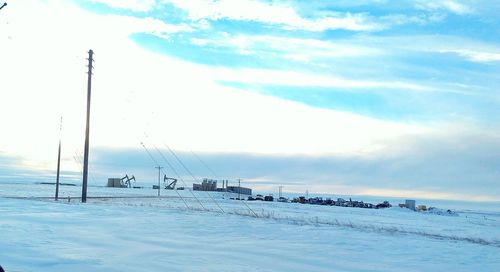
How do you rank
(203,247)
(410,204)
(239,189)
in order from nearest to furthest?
1. (203,247)
2. (410,204)
3. (239,189)

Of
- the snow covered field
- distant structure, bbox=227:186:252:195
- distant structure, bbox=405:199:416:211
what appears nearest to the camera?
the snow covered field

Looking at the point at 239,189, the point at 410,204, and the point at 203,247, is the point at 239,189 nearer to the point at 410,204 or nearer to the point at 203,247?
the point at 410,204

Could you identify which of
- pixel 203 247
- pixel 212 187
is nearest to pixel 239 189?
pixel 212 187

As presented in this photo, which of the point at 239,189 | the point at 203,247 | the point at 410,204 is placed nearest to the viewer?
the point at 203,247

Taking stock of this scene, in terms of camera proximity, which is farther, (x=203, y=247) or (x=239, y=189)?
(x=239, y=189)

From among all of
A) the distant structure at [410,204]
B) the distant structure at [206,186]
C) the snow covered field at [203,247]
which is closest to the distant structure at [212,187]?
the distant structure at [206,186]

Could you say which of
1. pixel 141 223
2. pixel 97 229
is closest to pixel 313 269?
pixel 97 229

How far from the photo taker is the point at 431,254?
17.3m

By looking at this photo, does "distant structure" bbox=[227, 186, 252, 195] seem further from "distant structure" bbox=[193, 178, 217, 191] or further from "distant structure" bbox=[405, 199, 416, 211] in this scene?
"distant structure" bbox=[405, 199, 416, 211]

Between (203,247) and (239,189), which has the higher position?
(239,189)

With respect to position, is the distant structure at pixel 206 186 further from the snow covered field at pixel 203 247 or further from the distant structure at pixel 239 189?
the snow covered field at pixel 203 247

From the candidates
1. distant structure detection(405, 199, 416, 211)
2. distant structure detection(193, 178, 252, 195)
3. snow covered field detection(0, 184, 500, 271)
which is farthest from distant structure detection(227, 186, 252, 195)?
snow covered field detection(0, 184, 500, 271)

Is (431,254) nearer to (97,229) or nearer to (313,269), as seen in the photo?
(313,269)

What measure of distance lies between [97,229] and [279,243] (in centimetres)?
568
